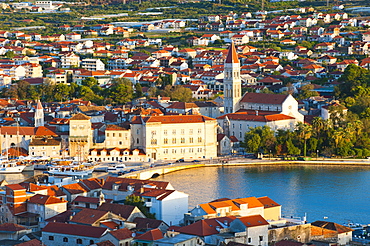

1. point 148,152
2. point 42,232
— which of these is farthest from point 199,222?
point 148,152

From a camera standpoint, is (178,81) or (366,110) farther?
(178,81)

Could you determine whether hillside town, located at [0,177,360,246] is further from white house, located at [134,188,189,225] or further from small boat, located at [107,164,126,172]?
small boat, located at [107,164,126,172]

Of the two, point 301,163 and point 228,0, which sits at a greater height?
point 228,0

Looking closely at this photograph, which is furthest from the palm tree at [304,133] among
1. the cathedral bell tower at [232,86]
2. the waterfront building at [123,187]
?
the waterfront building at [123,187]

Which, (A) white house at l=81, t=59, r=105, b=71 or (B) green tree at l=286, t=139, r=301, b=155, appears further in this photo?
(A) white house at l=81, t=59, r=105, b=71

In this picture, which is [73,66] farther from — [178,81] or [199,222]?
[199,222]

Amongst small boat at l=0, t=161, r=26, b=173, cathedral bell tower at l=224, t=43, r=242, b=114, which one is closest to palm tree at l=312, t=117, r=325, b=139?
cathedral bell tower at l=224, t=43, r=242, b=114

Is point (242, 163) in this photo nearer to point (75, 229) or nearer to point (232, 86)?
point (232, 86)
